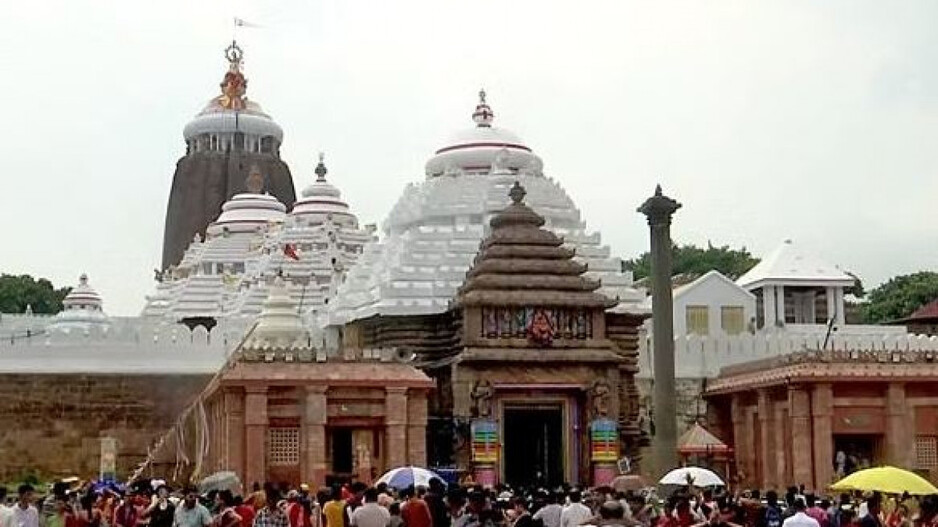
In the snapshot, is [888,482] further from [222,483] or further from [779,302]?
[779,302]

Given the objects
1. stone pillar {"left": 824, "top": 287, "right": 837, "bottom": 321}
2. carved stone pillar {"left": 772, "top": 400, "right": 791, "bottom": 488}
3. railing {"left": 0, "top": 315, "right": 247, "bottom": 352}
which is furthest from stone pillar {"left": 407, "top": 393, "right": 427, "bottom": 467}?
stone pillar {"left": 824, "top": 287, "right": 837, "bottom": 321}

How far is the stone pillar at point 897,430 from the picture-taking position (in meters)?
32.7

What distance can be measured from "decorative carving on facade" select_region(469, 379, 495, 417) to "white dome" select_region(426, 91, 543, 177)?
8.31 metres

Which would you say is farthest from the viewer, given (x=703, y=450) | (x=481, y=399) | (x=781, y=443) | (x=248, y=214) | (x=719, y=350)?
(x=248, y=214)

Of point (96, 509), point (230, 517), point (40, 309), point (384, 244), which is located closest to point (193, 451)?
point (384, 244)

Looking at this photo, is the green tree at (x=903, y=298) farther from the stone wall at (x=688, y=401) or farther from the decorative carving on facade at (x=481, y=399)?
the decorative carving on facade at (x=481, y=399)

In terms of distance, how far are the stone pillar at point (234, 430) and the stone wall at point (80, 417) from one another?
816 cm

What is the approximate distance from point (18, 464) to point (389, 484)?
17.4 metres

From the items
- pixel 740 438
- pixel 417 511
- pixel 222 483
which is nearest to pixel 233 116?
pixel 740 438

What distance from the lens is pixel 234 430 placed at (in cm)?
2978

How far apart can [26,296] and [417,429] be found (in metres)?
52.9

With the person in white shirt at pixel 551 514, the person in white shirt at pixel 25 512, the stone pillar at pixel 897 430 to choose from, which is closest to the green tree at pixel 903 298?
the stone pillar at pixel 897 430

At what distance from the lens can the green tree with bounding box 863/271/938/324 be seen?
6731cm

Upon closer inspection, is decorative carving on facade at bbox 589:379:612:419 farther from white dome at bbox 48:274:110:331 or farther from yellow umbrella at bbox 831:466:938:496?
white dome at bbox 48:274:110:331
